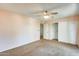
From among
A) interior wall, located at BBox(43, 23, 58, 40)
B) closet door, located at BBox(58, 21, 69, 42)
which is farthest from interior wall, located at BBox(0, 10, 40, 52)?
closet door, located at BBox(58, 21, 69, 42)

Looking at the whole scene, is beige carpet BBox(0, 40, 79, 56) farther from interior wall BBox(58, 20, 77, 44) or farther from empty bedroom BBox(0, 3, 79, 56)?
interior wall BBox(58, 20, 77, 44)

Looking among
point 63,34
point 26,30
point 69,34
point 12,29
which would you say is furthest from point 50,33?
point 12,29

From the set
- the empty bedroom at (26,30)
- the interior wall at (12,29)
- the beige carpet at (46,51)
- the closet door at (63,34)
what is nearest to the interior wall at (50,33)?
the empty bedroom at (26,30)

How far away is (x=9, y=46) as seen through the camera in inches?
136

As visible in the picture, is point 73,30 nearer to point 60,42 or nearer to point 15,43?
point 60,42

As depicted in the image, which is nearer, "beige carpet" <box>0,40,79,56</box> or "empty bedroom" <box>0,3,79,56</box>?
"beige carpet" <box>0,40,79,56</box>

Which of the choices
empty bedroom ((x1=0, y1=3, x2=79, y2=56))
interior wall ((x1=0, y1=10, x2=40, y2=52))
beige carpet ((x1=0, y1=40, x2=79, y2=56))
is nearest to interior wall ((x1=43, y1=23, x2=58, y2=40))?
empty bedroom ((x1=0, y1=3, x2=79, y2=56))

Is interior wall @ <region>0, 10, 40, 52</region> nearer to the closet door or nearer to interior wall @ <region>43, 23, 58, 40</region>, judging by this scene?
interior wall @ <region>43, 23, 58, 40</region>

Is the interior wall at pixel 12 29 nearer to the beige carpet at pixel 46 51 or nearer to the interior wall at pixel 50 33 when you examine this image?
the beige carpet at pixel 46 51

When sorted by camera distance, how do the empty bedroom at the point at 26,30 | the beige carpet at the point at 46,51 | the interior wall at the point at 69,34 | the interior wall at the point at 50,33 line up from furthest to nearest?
the interior wall at the point at 50,33, the interior wall at the point at 69,34, the empty bedroom at the point at 26,30, the beige carpet at the point at 46,51

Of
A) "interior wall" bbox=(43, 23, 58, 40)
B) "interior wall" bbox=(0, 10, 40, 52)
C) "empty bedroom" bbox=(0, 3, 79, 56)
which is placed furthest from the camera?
"interior wall" bbox=(43, 23, 58, 40)

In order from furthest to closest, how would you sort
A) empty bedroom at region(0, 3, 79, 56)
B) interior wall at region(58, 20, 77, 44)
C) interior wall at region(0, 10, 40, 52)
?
A: interior wall at region(58, 20, 77, 44), interior wall at region(0, 10, 40, 52), empty bedroom at region(0, 3, 79, 56)

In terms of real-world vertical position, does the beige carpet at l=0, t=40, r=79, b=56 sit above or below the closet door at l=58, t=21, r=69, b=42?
below

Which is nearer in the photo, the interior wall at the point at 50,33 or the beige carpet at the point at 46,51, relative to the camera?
the beige carpet at the point at 46,51
